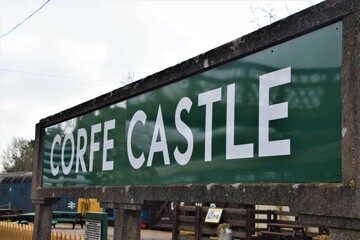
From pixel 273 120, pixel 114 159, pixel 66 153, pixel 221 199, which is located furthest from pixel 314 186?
pixel 66 153

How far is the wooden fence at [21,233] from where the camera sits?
6785 millimetres

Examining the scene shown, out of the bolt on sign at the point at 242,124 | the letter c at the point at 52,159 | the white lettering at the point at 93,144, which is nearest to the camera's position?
the bolt on sign at the point at 242,124

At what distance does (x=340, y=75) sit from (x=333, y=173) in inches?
20.3

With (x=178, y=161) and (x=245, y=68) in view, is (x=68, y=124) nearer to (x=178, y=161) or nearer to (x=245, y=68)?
(x=178, y=161)

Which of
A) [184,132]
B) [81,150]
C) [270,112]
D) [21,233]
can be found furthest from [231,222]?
[270,112]

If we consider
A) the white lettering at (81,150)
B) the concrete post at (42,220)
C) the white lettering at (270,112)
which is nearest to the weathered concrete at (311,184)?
the white lettering at (270,112)

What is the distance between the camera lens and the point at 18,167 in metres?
53.8

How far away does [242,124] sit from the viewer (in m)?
3.15

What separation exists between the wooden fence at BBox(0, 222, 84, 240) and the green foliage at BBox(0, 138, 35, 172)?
Result: 45538 mm

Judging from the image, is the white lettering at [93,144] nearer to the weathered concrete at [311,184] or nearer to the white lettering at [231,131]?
the weathered concrete at [311,184]

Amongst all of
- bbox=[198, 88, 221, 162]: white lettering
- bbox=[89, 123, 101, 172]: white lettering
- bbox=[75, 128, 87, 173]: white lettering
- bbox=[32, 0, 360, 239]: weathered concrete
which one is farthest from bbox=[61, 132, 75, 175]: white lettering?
bbox=[198, 88, 221, 162]: white lettering

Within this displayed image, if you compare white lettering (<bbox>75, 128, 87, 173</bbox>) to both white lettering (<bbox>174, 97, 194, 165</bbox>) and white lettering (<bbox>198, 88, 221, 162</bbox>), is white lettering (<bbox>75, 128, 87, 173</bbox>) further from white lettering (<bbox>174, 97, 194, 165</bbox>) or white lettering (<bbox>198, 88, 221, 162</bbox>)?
white lettering (<bbox>198, 88, 221, 162</bbox>)

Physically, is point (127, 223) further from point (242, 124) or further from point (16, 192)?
point (16, 192)

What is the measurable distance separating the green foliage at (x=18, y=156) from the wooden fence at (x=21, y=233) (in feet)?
149
